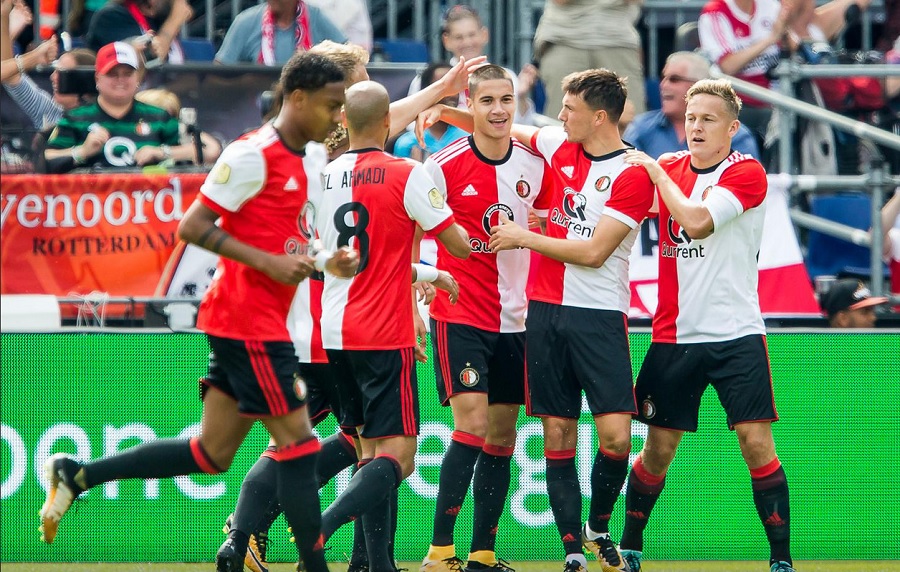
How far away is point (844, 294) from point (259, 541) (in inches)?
163

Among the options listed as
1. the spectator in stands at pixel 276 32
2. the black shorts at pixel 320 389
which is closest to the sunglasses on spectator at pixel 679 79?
the spectator in stands at pixel 276 32

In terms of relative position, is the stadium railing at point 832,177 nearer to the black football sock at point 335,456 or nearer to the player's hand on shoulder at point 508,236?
Answer: the player's hand on shoulder at point 508,236

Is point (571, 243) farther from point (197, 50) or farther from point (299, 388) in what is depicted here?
point (197, 50)

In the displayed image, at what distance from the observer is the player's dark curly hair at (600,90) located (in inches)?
272

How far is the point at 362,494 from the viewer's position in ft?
Answer: 20.5

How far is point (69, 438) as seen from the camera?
315 inches

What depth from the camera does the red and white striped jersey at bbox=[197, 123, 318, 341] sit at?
18.8ft

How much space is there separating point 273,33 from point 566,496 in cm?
537

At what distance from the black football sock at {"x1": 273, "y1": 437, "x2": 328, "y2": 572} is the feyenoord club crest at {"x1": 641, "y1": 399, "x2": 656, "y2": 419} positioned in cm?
187

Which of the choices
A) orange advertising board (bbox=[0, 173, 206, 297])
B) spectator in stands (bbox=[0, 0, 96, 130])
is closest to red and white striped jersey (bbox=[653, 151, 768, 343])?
orange advertising board (bbox=[0, 173, 206, 297])

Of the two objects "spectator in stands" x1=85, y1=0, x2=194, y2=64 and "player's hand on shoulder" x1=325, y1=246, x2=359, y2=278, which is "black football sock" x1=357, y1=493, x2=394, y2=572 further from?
"spectator in stands" x1=85, y1=0, x2=194, y2=64

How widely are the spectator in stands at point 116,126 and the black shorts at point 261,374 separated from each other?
14.1ft

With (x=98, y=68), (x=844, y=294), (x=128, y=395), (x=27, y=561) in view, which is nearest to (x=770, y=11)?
(x=844, y=294)

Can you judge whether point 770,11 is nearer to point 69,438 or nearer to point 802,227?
point 802,227
